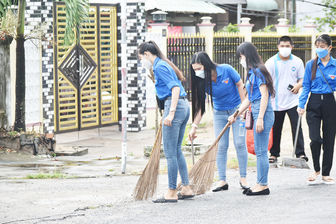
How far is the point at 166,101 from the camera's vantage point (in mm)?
7805

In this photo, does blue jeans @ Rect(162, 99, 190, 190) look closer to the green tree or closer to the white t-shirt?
the white t-shirt

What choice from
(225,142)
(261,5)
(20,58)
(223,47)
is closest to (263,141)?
(225,142)

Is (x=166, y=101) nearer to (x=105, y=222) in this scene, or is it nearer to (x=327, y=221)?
(x=105, y=222)

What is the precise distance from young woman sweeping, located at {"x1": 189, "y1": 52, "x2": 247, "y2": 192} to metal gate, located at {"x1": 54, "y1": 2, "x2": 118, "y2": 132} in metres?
5.95

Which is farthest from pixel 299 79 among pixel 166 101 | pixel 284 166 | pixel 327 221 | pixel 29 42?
pixel 29 42

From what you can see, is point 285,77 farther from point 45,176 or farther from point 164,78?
point 45,176

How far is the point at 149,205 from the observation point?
305 inches

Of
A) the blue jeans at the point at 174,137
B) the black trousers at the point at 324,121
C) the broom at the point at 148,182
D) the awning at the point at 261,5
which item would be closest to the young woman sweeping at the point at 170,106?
the blue jeans at the point at 174,137

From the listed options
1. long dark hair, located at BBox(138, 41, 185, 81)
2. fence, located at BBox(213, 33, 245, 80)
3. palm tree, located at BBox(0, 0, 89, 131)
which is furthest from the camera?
fence, located at BBox(213, 33, 245, 80)

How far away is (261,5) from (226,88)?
27.5 m

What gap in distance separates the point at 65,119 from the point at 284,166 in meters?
5.26

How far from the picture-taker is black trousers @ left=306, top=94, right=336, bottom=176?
870 centimetres

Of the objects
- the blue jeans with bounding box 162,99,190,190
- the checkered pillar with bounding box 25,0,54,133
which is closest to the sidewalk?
the checkered pillar with bounding box 25,0,54,133

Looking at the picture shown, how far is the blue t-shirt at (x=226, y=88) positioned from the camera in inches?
324
